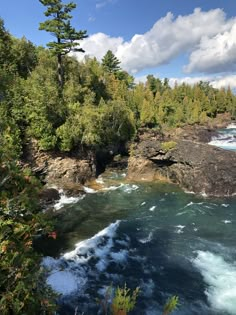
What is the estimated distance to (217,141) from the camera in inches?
2817

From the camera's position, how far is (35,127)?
123ft

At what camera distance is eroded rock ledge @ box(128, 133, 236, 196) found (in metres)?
34.0

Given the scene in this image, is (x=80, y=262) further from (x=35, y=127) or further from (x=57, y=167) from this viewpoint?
(x=35, y=127)

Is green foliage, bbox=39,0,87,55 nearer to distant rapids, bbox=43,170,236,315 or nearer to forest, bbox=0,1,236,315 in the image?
forest, bbox=0,1,236,315

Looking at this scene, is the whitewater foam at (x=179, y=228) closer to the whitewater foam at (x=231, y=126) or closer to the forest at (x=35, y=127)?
the forest at (x=35, y=127)

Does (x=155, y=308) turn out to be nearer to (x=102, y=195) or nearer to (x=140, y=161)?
(x=102, y=195)

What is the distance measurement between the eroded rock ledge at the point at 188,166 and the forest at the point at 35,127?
6.52m

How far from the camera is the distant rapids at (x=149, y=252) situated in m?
17.0

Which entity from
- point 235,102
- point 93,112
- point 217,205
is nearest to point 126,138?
point 93,112

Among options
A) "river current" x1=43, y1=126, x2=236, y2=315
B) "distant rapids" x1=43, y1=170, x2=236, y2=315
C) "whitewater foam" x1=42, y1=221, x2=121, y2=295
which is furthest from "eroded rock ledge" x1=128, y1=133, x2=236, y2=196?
"whitewater foam" x1=42, y1=221, x2=121, y2=295

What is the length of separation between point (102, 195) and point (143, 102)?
49648 mm

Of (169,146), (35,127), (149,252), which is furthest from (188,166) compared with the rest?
(35,127)

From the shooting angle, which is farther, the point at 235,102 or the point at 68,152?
the point at 235,102

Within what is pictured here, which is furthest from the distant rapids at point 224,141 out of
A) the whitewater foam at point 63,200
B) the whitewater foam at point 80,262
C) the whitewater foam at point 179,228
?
the whitewater foam at point 80,262
